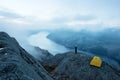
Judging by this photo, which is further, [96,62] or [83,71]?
[96,62]

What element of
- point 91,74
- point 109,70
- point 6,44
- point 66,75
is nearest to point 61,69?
point 66,75

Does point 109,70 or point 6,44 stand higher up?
point 6,44

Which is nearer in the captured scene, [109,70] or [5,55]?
[5,55]

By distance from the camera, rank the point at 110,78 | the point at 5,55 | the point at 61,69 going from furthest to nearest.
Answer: the point at 61,69, the point at 110,78, the point at 5,55

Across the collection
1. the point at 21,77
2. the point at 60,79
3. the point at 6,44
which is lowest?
the point at 60,79

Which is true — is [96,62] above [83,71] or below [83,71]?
above

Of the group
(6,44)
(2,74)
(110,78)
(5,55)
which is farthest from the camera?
(110,78)

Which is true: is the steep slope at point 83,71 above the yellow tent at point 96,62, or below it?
below

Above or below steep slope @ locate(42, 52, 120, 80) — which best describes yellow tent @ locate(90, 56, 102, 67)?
above

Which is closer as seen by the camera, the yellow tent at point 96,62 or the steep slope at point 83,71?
the steep slope at point 83,71

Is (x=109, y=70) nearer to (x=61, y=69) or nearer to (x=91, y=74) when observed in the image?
(x=91, y=74)

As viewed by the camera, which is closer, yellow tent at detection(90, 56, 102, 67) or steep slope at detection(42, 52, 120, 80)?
steep slope at detection(42, 52, 120, 80)
